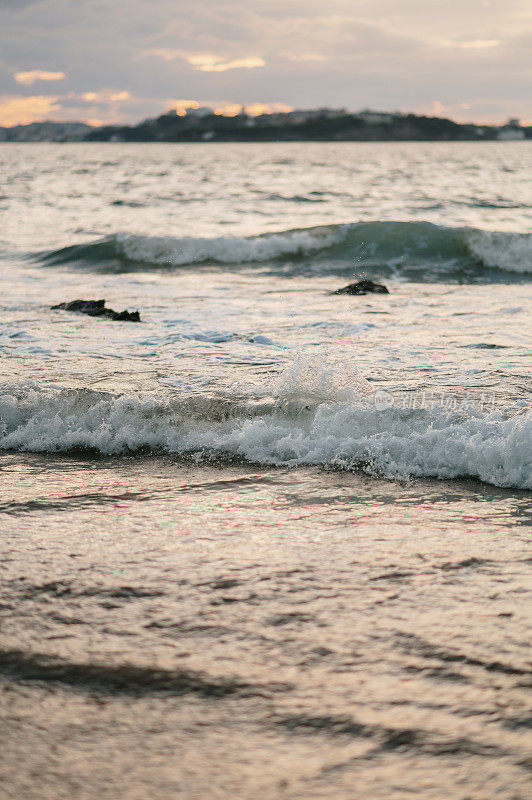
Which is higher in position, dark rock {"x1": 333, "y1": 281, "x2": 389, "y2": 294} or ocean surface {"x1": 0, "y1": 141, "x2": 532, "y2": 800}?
dark rock {"x1": 333, "y1": 281, "x2": 389, "y2": 294}

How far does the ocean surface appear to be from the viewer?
192cm

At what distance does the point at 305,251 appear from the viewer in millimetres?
17375

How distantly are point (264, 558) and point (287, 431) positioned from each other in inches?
70.3

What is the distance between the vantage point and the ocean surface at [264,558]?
1916mm

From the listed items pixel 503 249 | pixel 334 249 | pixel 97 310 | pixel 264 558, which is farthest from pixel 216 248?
pixel 264 558

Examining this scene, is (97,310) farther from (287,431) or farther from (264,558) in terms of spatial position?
(264,558)

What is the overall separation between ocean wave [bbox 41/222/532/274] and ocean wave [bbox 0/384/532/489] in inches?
427

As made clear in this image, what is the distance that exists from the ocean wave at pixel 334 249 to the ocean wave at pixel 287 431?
10851mm

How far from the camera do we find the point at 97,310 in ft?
30.4

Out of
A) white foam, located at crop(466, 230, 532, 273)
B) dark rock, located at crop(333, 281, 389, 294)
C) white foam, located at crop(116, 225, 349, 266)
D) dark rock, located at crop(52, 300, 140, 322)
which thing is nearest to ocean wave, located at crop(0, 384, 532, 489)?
dark rock, located at crop(52, 300, 140, 322)

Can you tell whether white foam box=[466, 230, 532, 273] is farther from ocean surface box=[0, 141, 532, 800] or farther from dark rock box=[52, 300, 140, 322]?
dark rock box=[52, 300, 140, 322]

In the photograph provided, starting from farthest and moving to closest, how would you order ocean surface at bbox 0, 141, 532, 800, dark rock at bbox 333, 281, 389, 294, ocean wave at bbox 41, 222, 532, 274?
ocean wave at bbox 41, 222, 532, 274
dark rock at bbox 333, 281, 389, 294
ocean surface at bbox 0, 141, 532, 800

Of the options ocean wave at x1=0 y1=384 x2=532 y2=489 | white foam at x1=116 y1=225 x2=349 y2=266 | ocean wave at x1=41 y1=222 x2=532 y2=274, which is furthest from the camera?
white foam at x1=116 y1=225 x2=349 y2=266

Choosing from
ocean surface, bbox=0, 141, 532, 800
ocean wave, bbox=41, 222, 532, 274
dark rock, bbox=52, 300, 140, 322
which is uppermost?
ocean wave, bbox=41, 222, 532, 274
